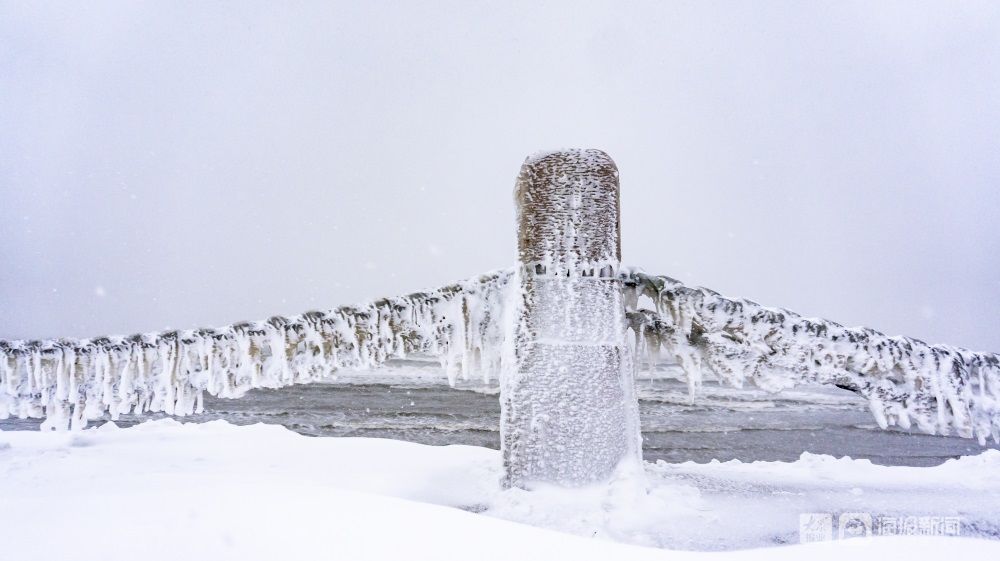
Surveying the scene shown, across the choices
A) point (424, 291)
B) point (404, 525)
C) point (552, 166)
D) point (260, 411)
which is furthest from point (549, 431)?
point (260, 411)

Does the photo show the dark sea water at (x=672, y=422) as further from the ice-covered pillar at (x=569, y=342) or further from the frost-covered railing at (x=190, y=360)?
the frost-covered railing at (x=190, y=360)

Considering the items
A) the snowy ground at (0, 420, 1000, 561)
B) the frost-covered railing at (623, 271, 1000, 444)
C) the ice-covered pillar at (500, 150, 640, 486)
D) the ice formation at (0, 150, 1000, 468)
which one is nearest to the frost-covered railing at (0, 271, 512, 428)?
the ice formation at (0, 150, 1000, 468)

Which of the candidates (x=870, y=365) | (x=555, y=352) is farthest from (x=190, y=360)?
(x=870, y=365)

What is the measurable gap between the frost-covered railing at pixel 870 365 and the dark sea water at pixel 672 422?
5.86 meters

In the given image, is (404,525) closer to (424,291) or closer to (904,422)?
(424,291)

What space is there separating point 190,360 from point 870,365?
332cm

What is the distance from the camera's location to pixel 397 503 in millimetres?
1658

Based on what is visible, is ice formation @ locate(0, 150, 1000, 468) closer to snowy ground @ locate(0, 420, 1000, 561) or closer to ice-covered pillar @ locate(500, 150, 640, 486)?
ice-covered pillar @ locate(500, 150, 640, 486)

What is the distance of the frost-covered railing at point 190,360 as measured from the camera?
216 cm

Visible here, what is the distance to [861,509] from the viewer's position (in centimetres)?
243

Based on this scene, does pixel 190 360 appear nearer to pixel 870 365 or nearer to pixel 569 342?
pixel 569 342

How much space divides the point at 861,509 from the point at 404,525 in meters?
2.44

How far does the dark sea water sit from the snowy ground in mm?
5474

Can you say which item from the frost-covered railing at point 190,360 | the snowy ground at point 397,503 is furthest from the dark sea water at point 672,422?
the frost-covered railing at point 190,360
